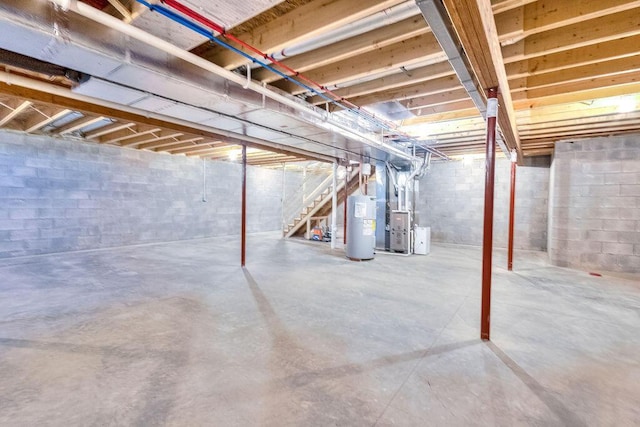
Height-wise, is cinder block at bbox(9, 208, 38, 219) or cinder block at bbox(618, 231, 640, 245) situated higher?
cinder block at bbox(9, 208, 38, 219)

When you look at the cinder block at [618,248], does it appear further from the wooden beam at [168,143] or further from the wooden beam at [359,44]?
the wooden beam at [168,143]

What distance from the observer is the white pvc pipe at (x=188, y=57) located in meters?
1.57

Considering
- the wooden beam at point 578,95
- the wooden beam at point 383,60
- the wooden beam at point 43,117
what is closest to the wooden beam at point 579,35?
the wooden beam at point 383,60

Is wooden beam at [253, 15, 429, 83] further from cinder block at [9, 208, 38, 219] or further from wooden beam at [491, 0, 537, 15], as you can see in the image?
cinder block at [9, 208, 38, 219]

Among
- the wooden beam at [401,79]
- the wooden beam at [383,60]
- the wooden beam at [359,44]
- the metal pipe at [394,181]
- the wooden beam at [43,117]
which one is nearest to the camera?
the wooden beam at [359,44]

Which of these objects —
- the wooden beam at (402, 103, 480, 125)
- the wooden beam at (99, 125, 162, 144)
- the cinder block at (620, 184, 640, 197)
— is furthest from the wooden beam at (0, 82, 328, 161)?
the cinder block at (620, 184, 640, 197)

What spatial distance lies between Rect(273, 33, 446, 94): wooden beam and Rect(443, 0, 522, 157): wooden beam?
37 centimetres

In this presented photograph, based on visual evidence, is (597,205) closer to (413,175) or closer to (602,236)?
(602,236)

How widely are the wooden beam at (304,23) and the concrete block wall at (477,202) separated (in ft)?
22.2

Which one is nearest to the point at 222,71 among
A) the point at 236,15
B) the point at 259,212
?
the point at 236,15

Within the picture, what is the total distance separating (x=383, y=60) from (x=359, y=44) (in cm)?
36

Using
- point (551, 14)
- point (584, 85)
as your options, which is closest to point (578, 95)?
point (584, 85)

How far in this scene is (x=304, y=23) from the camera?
201 centimetres

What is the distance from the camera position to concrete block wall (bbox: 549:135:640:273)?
4.76 m
